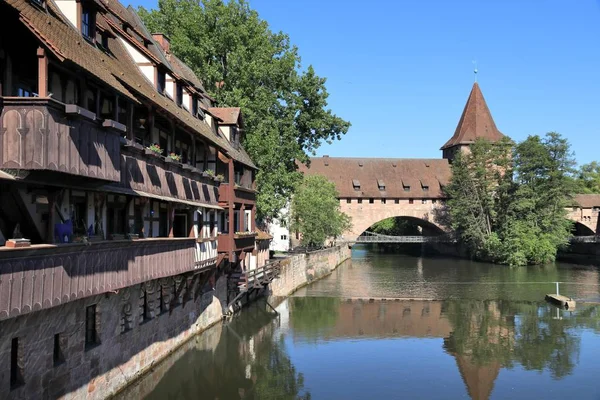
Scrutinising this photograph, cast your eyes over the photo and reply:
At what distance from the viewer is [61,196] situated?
34.0ft

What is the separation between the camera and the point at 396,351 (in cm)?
2056

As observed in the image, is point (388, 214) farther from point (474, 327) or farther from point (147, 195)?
point (147, 195)

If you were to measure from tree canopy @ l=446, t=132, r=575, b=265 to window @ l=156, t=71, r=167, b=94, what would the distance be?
139ft

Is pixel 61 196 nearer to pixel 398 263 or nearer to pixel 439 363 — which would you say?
pixel 439 363

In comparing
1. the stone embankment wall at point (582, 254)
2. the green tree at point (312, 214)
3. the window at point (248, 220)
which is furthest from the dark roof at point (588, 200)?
the window at point (248, 220)

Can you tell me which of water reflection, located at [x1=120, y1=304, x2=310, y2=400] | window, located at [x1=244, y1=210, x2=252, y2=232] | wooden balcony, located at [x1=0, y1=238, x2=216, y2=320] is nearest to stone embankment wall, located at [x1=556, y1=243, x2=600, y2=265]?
window, located at [x1=244, y1=210, x2=252, y2=232]

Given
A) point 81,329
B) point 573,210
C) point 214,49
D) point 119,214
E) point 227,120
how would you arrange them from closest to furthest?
point 81,329, point 119,214, point 227,120, point 214,49, point 573,210

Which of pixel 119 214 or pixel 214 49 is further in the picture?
pixel 214 49

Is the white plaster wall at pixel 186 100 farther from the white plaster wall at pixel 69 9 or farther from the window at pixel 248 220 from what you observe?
the white plaster wall at pixel 69 9

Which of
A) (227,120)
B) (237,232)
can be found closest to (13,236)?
(237,232)

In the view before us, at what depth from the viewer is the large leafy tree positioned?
2909cm

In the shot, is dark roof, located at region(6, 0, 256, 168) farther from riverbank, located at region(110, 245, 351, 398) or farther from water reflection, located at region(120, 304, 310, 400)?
water reflection, located at region(120, 304, 310, 400)

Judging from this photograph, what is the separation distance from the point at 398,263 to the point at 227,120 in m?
37.8

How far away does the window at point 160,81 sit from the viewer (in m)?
17.6
